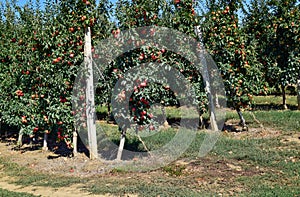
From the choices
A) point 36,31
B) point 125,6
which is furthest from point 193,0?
point 36,31

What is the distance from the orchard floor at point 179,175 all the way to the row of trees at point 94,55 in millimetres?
956

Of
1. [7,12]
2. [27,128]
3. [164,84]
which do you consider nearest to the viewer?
[164,84]

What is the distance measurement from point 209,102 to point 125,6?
12.8 ft

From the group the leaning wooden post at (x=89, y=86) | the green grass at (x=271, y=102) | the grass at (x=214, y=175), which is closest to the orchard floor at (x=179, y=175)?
the grass at (x=214, y=175)

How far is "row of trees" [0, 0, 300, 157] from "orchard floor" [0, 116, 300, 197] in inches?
37.6

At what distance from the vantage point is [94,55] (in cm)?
838

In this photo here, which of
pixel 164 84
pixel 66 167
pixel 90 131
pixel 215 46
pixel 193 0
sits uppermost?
pixel 193 0

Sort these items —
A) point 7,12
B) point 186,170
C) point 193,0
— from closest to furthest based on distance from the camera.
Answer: point 186,170 → point 193,0 → point 7,12

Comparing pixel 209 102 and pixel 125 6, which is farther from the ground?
pixel 125 6

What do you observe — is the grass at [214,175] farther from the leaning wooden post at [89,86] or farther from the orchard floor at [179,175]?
the leaning wooden post at [89,86]

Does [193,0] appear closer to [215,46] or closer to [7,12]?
[215,46]

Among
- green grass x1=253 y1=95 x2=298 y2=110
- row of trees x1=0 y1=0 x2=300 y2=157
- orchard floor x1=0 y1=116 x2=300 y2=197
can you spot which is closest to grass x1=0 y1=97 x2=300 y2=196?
orchard floor x1=0 y1=116 x2=300 y2=197

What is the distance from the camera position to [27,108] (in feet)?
30.8

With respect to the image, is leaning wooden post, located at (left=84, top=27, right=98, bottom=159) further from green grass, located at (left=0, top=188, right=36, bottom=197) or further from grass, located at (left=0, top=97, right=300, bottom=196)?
green grass, located at (left=0, top=188, right=36, bottom=197)
